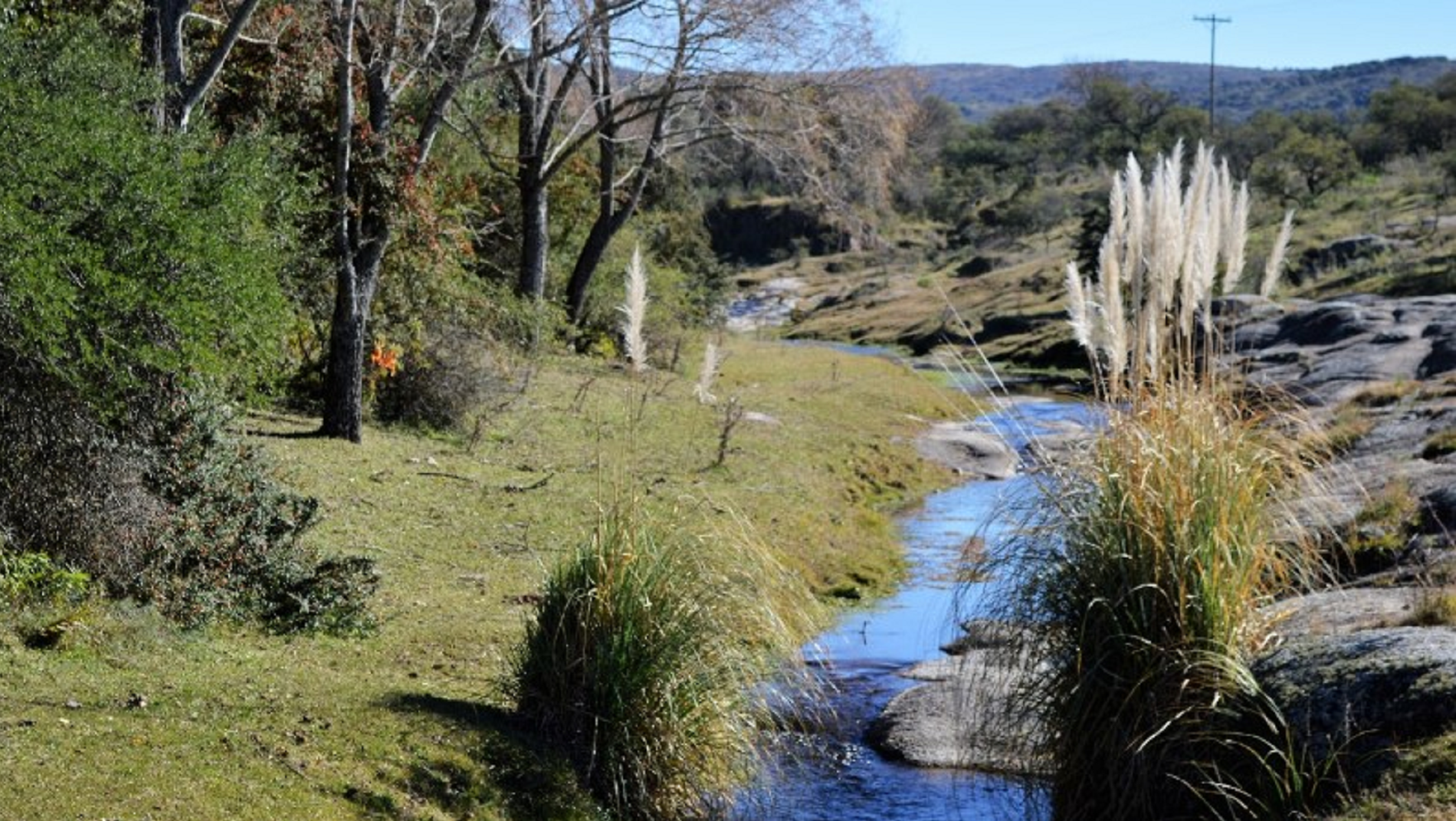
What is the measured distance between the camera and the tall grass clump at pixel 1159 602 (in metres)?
7.27

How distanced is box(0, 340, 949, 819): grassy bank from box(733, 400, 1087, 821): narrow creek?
1238 millimetres

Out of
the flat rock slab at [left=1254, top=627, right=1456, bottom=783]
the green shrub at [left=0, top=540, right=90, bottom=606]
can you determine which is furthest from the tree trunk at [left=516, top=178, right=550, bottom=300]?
the flat rock slab at [left=1254, top=627, right=1456, bottom=783]

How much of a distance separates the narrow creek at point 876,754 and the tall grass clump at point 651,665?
42 centimetres

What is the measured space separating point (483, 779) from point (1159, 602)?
11.2 ft

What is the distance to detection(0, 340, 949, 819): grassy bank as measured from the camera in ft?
22.5

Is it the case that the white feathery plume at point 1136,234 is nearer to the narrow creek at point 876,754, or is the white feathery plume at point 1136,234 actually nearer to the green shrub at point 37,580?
the narrow creek at point 876,754

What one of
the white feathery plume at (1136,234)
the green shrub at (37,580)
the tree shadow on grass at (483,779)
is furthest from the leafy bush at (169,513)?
the white feathery plume at (1136,234)

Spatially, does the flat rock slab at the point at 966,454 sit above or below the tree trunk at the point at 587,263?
below

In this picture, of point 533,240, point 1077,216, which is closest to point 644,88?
point 533,240

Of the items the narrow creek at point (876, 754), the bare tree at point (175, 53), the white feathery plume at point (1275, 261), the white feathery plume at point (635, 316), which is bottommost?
the narrow creek at point (876, 754)

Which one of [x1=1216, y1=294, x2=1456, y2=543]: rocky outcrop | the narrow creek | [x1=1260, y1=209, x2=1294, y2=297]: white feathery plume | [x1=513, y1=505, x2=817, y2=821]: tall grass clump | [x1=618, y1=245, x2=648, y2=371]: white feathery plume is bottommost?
the narrow creek

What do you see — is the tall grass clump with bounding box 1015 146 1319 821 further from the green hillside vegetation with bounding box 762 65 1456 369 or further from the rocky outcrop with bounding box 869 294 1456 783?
the green hillside vegetation with bounding box 762 65 1456 369

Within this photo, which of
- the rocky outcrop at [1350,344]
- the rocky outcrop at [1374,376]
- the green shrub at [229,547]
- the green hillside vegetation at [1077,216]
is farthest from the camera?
the green hillside vegetation at [1077,216]

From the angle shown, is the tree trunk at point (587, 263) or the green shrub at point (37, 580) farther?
the tree trunk at point (587, 263)
